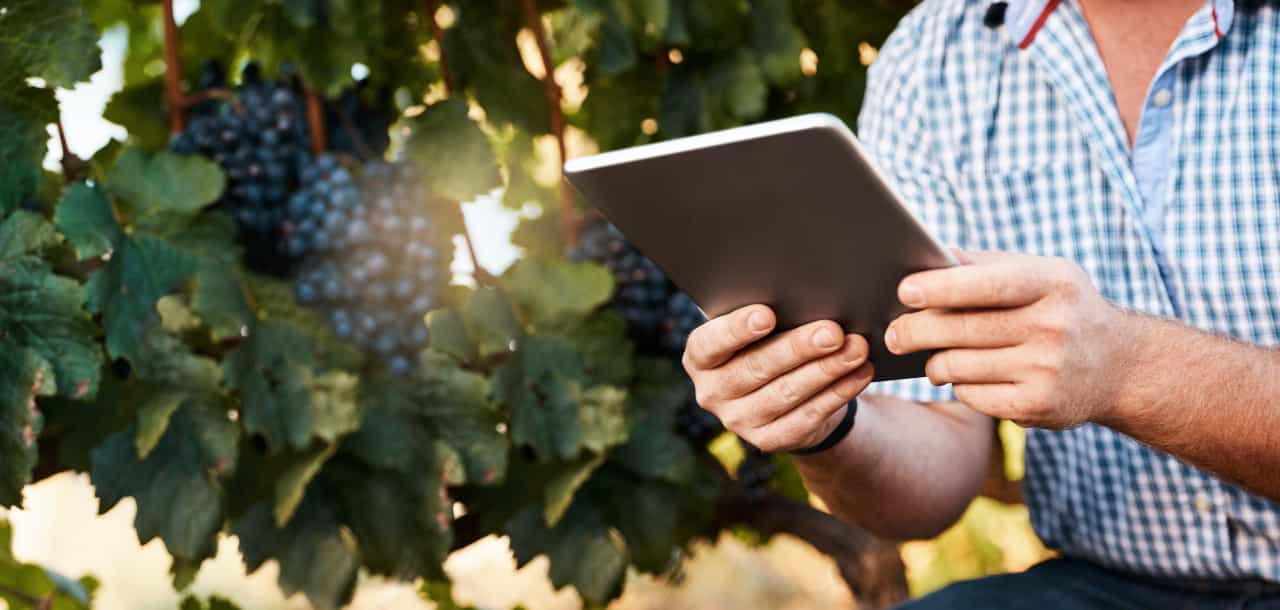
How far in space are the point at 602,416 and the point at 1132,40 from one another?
0.67 metres

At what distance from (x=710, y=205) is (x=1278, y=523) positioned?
2.40 ft

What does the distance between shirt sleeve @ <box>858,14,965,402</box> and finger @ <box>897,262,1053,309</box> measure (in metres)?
0.54

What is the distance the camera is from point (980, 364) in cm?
91

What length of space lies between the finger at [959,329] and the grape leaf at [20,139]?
0.76 metres

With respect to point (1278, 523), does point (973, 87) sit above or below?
above

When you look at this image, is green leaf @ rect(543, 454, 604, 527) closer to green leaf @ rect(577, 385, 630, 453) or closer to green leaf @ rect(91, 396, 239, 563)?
green leaf @ rect(577, 385, 630, 453)

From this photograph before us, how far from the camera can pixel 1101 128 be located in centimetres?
130

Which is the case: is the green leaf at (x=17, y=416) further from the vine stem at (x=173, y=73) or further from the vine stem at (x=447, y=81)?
the vine stem at (x=447, y=81)

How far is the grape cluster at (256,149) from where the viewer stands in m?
1.36

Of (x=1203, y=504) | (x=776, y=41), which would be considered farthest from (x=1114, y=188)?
(x=776, y=41)

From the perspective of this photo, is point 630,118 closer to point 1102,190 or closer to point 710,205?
point 1102,190

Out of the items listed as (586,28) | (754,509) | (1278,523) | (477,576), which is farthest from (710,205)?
(477,576)

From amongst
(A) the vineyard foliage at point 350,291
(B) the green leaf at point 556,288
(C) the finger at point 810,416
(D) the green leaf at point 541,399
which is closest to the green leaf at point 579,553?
(A) the vineyard foliage at point 350,291

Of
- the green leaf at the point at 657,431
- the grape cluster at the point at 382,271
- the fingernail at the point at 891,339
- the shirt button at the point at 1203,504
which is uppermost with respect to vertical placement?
the fingernail at the point at 891,339
